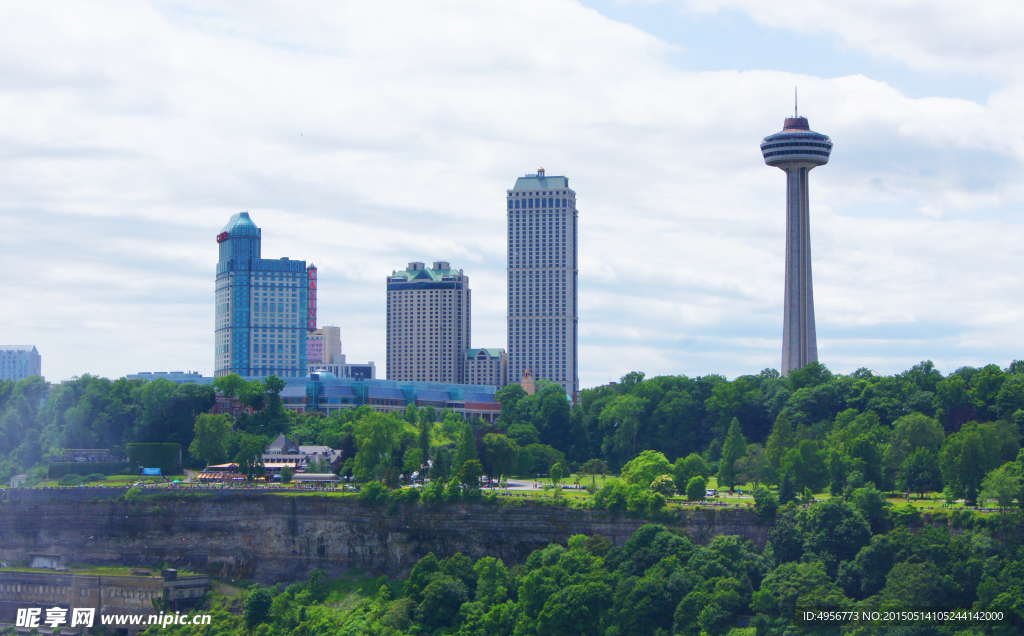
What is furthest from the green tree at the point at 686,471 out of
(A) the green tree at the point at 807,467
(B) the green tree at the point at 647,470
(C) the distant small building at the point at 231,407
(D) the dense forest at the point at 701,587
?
(C) the distant small building at the point at 231,407

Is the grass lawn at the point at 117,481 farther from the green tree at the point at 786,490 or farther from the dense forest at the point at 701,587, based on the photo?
the green tree at the point at 786,490

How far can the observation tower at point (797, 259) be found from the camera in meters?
187

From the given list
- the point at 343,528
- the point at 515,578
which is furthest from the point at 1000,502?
the point at 343,528

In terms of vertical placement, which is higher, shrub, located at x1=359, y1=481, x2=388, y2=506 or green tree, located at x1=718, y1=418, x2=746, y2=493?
green tree, located at x1=718, y1=418, x2=746, y2=493

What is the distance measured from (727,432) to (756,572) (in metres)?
55.1

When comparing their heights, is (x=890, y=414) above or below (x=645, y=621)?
above

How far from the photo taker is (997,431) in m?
114

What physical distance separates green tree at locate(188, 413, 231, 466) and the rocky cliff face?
14785 millimetres

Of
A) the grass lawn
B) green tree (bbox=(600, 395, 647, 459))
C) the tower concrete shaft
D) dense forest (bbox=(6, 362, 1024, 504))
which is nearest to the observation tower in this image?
the tower concrete shaft

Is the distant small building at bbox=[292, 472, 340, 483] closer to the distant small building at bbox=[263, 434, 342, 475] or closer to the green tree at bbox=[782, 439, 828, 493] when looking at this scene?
the distant small building at bbox=[263, 434, 342, 475]

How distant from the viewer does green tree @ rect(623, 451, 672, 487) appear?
119m

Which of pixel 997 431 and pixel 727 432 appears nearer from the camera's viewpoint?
pixel 997 431

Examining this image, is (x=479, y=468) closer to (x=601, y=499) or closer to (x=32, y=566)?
(x=601, y=499)

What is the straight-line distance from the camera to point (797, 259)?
189 m
